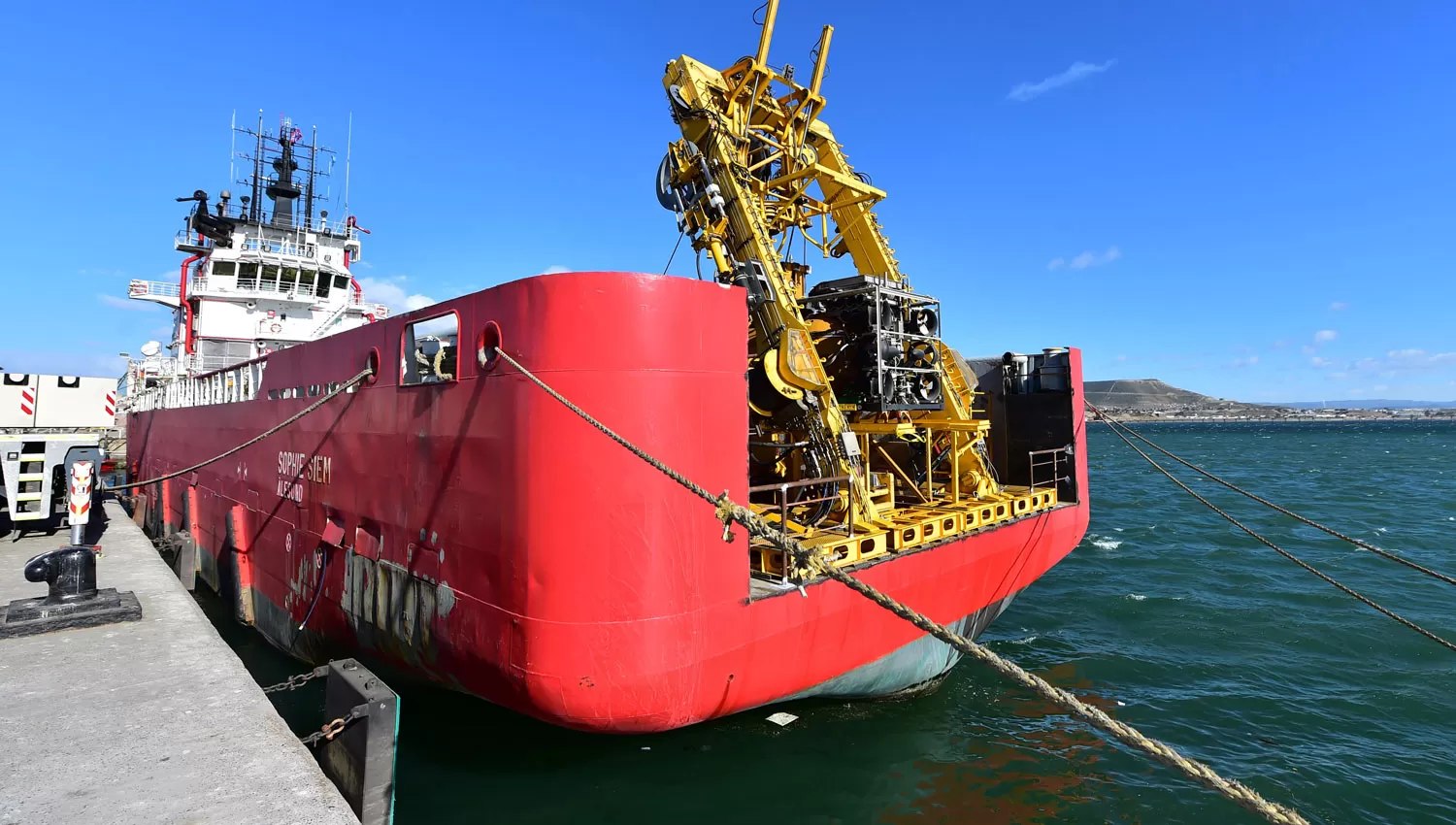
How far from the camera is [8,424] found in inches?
364

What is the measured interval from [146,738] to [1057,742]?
7890 mm

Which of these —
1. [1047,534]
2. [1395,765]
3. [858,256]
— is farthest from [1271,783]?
[858,256]

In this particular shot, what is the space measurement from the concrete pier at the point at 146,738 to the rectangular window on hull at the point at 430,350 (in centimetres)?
268

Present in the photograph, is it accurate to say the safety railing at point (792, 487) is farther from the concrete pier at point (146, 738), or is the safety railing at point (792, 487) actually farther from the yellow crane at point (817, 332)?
the concrete pier at point (146, 738)

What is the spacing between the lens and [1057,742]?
7.37 m

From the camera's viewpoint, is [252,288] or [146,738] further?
[252,288]

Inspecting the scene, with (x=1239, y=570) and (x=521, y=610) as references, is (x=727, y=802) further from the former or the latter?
(x=1239, y=570)

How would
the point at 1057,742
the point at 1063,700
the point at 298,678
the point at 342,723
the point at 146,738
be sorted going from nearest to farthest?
the point at 1063,700 → the point at 146,738 → the point at 342,723 → the point at 298,678 → the point at 1057,742

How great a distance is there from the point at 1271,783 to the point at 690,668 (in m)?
5.68

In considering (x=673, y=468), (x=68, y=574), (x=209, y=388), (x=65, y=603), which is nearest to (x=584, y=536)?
(x=673, y=468)

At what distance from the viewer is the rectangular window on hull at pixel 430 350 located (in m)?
6.22

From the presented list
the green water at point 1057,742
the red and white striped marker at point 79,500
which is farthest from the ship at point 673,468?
the red and white striped marker at point 79,500

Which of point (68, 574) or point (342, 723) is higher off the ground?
point (68, 574)

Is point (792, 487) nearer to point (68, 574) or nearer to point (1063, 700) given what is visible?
point (1063, 700)
